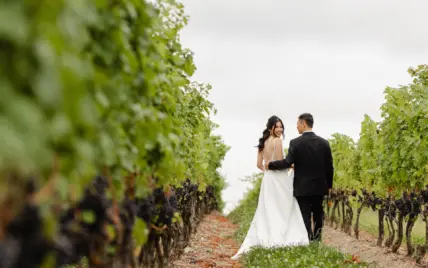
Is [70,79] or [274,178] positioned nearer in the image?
[70,79]

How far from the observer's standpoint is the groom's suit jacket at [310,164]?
11.0 meters

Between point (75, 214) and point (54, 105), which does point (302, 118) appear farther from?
point (54, 105)

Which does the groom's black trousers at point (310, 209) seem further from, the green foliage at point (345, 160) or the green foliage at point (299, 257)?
the green foliage at point (345, 160)

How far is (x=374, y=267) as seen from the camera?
9586 millimetres

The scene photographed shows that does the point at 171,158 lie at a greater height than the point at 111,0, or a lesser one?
lesser

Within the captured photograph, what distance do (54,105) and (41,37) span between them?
0.67 ft

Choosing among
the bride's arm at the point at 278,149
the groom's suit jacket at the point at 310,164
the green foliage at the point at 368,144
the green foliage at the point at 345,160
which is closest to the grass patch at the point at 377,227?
the green foliage at the point at 345,160

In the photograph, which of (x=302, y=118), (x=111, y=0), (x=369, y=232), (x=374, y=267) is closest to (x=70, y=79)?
(x=111, y=0)

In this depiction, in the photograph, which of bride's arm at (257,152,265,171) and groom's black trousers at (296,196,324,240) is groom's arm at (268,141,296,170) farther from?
groom's black trousers at (296,196,324,240)

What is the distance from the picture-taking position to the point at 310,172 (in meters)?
11.0

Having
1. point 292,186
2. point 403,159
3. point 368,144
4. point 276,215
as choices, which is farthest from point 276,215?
point 368,144

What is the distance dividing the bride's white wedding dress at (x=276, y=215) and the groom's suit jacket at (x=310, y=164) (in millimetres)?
411

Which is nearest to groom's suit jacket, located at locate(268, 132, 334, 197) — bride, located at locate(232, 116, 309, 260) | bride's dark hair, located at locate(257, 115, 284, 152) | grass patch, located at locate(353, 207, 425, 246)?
bride, located at locate(232, 116, 309, 260)

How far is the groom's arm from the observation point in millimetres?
11273
